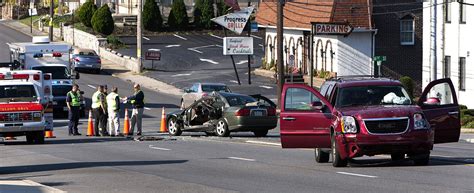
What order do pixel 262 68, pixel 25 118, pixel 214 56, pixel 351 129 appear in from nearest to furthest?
1. pixel 351 129
2. pixel 25 118
3. pixel 262 68
4. pixel 214 56

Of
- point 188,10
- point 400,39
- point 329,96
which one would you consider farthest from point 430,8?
point 188,10

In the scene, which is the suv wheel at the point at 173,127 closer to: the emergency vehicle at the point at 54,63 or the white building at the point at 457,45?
the emergency vehicle at the point at 54,63

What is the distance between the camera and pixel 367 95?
20.1 meters

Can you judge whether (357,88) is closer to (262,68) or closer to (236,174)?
(236,174)

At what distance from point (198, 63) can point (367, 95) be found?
57.0 m

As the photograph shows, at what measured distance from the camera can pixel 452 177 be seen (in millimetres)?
17641

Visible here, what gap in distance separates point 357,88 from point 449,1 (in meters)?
A: 30.4

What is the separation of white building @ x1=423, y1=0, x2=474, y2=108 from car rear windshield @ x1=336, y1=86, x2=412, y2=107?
27654 millimetres

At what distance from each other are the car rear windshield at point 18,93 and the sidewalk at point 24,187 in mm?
13289

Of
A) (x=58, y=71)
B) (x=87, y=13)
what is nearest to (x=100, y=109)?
(x=58, y=71)

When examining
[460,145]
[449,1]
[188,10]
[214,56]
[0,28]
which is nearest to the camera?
[460,145]

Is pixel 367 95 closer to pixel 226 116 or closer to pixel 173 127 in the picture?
pixel 226 116

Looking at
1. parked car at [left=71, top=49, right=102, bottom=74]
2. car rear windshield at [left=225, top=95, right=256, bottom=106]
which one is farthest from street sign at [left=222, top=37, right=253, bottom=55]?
car rear windshield at [left=225, top=95, right=256, bottom=106]

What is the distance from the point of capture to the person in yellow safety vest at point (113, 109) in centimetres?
3516
